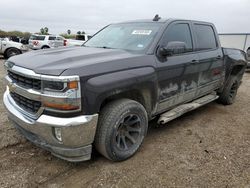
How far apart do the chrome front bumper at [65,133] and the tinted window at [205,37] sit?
9.20 feet

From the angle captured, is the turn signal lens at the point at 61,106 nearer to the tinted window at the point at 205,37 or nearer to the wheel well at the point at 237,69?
the tinted window at the point at 205,37

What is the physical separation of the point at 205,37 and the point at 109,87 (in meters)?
2.90

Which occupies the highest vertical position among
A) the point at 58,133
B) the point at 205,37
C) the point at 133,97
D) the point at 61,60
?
the point at 205,37

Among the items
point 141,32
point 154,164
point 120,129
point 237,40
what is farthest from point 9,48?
point 237,40

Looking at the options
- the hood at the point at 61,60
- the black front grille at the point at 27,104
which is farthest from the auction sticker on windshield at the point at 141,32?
the black front grille at the point at 27,104

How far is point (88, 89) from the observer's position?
260 centimetres

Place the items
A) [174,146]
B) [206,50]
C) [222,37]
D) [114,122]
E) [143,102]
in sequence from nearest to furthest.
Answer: [114,122], [143,102], [174,146], [206,50], [222,37]

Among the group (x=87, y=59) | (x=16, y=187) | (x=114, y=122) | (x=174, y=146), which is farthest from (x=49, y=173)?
(x=174, y=146)

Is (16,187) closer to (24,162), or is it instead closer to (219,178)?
(24,162)

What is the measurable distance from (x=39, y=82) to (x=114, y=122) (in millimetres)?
978

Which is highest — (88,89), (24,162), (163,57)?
(163,57)

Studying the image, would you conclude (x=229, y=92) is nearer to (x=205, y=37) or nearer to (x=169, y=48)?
(x=205, y=37)

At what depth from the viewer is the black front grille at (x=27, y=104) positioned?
8.91 feet

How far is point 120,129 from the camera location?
126 inches
